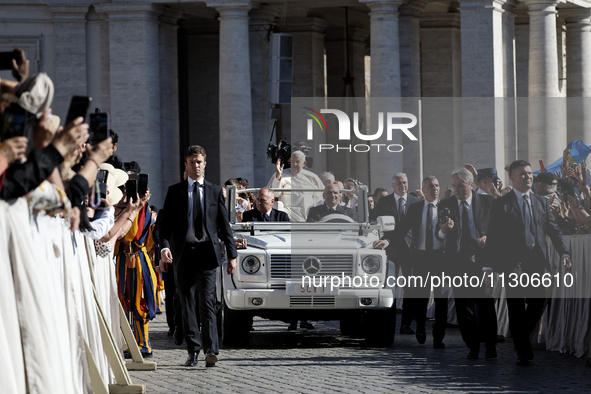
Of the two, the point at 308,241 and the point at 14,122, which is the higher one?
the point at 14,122

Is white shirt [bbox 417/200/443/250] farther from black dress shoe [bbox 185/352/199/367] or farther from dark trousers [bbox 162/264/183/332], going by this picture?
black dress shoe [bbox 185/352/199/367]

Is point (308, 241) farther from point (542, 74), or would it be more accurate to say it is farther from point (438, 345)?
point (542, 74)

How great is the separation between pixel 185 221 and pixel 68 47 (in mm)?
26881

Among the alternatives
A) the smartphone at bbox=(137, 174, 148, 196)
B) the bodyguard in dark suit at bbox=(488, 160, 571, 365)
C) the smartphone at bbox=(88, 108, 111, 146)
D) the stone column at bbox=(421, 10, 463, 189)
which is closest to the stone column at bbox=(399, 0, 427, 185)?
the stone column at bbox=(421, 10, 463, 189)

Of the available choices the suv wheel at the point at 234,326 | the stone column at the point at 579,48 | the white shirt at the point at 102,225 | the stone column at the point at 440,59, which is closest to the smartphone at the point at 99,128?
the white shirt at the point at 102,225

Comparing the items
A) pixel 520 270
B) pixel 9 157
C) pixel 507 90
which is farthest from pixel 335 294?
pixel 507 90

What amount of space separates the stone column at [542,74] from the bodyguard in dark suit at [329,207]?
22629 mm

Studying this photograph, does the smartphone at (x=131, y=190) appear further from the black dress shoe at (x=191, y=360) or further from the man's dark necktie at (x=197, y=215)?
the black dress shoe at (x=191, y=360)

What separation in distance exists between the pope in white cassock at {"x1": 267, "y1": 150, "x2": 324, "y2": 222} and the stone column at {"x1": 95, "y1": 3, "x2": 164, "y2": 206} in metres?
19.1

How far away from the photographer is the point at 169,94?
4006 centimetres

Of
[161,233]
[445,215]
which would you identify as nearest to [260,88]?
[445,215]

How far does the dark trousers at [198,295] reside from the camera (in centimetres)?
1287

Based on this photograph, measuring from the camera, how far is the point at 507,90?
38.9 meters

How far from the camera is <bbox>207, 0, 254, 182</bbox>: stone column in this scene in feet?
123
